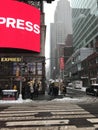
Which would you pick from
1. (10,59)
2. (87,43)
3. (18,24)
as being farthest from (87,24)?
(10,59)

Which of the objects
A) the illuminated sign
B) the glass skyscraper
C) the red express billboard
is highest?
the glass skyscraper

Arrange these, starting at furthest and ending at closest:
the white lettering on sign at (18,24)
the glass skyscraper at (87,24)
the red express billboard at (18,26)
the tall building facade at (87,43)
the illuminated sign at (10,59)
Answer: the glass skyscraper at (87,24)
the tall building facade at (87,43)
the white lettering on sign at (18,24)
the red express billboard at (18,26)
the illuminated sign at (10,59)

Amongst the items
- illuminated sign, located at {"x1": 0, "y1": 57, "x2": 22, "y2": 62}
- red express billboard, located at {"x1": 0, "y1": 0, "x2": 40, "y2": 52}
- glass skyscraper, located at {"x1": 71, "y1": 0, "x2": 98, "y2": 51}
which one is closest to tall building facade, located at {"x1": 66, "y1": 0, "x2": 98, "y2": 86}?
glass skyscraper, located at {"x1": 71, "y1": 0, "x2": 98, "y2": 51}

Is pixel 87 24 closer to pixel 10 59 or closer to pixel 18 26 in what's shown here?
pixel 18 26

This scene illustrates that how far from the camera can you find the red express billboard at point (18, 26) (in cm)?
4719

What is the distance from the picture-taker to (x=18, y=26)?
4775cm

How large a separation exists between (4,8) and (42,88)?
13.9 meters

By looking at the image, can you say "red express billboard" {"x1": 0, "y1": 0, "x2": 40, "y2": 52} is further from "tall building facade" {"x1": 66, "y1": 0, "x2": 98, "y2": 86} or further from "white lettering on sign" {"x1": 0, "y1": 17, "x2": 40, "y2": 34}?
"tall building facade" {"x1": 66, "y1": 0, "x2": 98, "y2": 86}

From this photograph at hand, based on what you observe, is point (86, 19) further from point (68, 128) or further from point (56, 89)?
point (68, 128)

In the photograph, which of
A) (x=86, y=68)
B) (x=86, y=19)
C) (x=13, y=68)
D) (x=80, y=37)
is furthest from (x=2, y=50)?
(x=80, y=37)

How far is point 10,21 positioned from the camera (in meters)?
47.6

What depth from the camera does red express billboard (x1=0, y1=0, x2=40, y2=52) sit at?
155ft

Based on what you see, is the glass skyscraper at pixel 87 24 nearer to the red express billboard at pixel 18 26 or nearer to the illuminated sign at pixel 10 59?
the red express billboard at pixel 18 26

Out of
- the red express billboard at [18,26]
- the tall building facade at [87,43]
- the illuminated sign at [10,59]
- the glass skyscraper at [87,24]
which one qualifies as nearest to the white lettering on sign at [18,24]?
the red express billboard at [18,26]
